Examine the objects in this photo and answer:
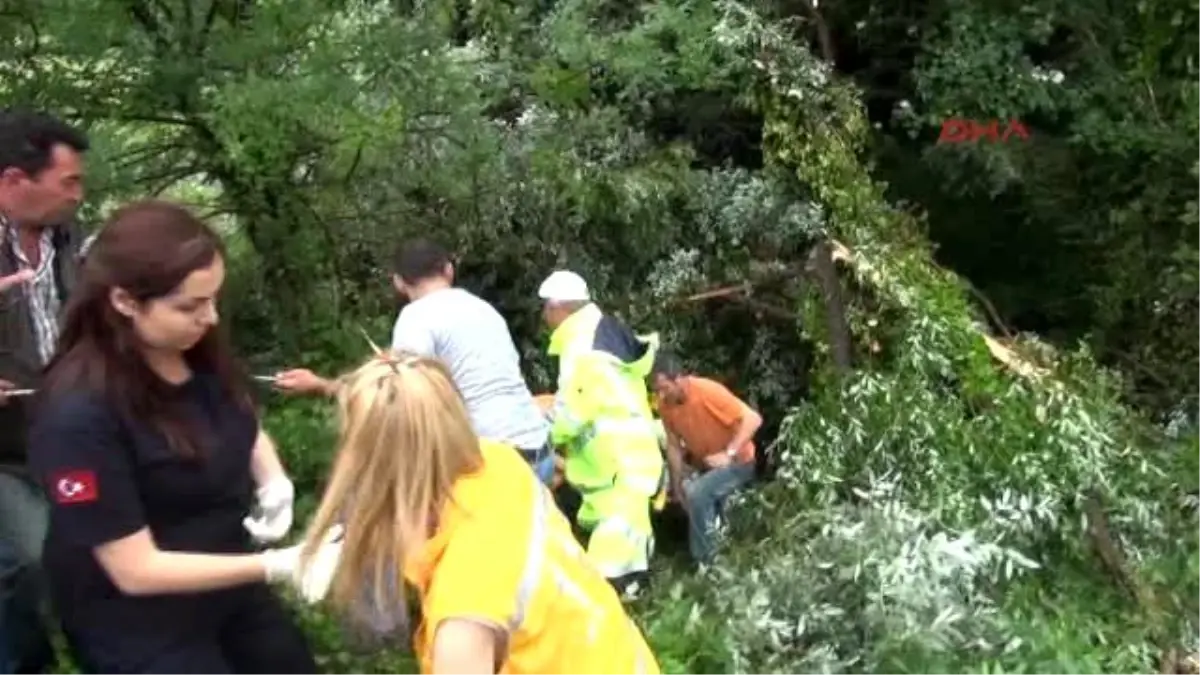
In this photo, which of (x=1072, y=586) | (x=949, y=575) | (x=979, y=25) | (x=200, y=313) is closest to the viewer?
(x=200, y=313)

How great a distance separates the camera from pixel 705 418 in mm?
7676

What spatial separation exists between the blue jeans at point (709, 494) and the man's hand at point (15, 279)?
412cm

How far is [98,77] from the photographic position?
684 centimetres

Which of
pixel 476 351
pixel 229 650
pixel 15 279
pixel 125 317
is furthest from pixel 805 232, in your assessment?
pixel 125 317

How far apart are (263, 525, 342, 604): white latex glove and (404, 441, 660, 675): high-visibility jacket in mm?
233

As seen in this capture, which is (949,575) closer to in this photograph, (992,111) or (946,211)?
(992,111)

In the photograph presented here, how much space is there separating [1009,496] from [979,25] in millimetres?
3902

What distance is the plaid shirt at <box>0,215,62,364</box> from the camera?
3.79 meters

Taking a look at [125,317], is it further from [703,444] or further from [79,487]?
[703,444]

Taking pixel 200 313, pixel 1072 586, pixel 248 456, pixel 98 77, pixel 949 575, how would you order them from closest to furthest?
pixel 200 313, pixel 248 456, pixel 949 575, pixel 1072 586, pixel 98 77

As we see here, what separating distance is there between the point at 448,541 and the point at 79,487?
0.72 m

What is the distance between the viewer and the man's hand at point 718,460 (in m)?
7.53

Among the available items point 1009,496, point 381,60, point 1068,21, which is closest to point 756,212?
point 1068,21

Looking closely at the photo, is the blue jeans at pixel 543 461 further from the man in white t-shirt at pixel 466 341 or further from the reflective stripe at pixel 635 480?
the reflective stripe at pixel 635 480
